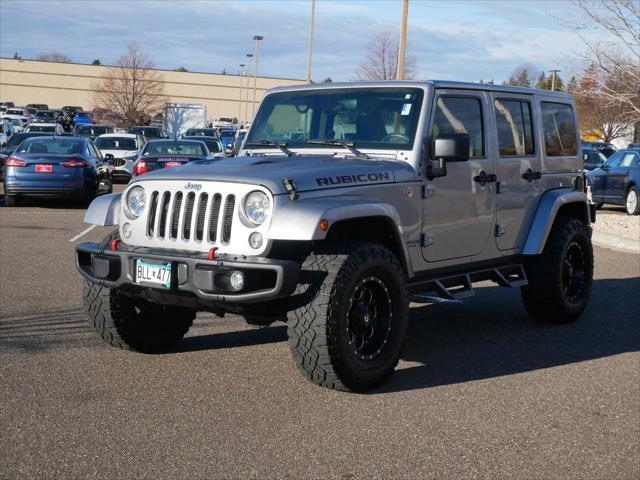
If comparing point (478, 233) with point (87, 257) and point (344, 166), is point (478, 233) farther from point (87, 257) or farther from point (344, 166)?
point (87, 257)

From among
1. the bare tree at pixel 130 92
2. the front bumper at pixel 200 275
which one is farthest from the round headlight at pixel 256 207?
the bare tree at pixel 130 92

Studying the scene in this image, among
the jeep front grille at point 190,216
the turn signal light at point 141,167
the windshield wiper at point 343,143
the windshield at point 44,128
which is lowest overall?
the windshield at point 44,128

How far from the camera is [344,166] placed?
6273mm

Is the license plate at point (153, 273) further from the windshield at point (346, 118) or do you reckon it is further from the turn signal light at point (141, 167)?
the turn signal light at point (141, 167)

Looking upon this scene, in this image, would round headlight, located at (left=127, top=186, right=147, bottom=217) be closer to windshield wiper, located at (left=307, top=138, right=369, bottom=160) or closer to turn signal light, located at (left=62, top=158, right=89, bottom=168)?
windshield wiper, located at (left=307, top=138, right=369, bottom=160)

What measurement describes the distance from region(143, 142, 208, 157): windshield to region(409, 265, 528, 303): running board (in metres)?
14.2

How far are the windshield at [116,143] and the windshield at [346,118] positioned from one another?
79.8ft

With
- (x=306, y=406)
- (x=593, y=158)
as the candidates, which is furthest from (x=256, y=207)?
(x=593, y=158)

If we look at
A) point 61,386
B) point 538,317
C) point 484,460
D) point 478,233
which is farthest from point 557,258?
point 61,386

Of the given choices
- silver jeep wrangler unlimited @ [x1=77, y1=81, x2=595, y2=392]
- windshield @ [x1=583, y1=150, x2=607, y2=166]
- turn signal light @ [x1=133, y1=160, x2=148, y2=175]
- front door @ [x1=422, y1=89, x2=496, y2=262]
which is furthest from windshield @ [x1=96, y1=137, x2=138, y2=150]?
front door @ [x1=422, y1=89, x2=496, y2=262]

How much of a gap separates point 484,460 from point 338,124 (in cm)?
318

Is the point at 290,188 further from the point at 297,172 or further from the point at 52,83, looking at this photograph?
the point at 52,83

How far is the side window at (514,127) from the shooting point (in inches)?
311

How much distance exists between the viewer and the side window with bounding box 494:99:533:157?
7.90m
